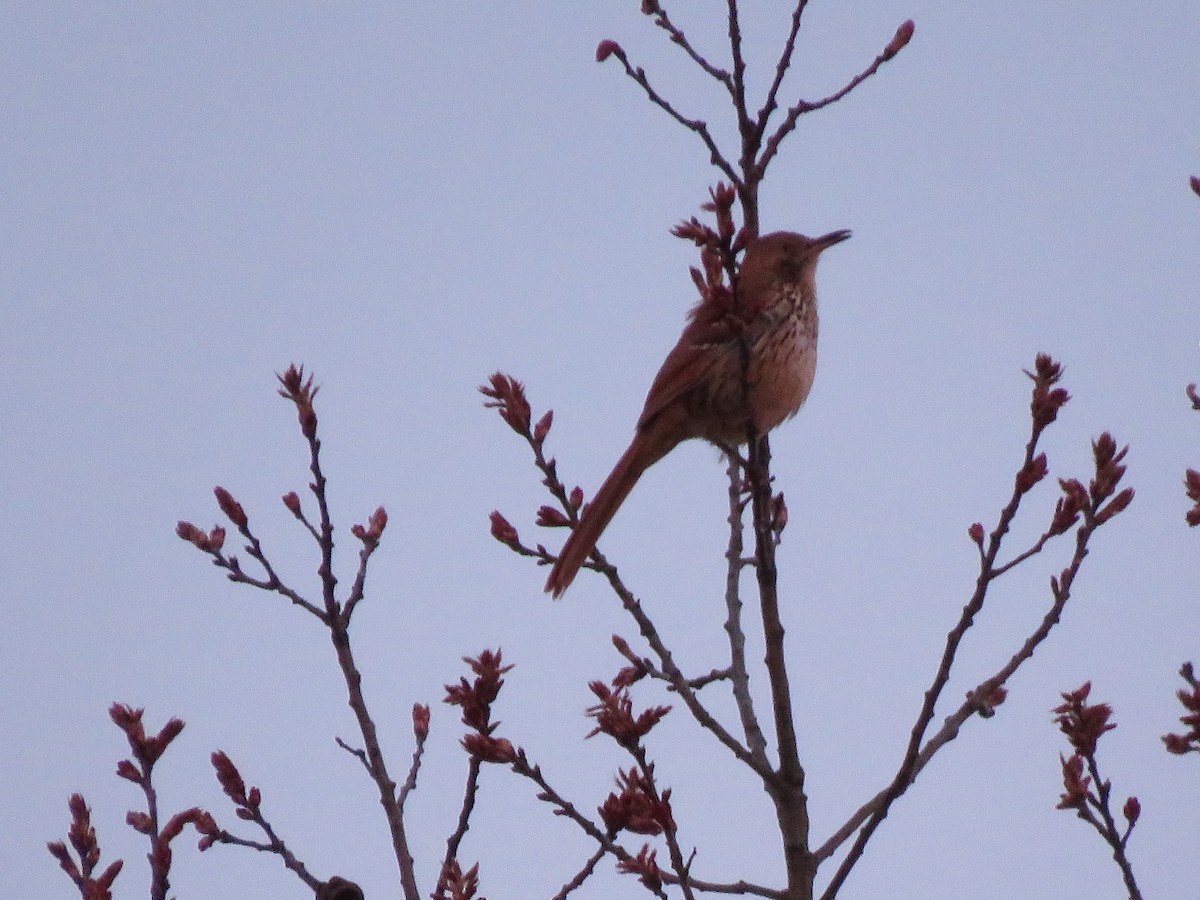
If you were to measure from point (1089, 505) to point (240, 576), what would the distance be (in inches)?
79.0

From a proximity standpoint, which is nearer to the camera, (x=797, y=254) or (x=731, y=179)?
(x=731, y=179)

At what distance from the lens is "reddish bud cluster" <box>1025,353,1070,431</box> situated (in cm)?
284

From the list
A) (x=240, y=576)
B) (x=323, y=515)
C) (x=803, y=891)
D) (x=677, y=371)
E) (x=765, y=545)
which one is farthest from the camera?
(x=677, y=371)

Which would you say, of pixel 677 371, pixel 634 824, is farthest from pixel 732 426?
pixel 634 824

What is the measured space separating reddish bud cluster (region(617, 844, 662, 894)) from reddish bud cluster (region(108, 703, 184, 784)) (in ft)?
3.83

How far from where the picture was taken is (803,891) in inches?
107

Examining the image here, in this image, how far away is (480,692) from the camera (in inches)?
121

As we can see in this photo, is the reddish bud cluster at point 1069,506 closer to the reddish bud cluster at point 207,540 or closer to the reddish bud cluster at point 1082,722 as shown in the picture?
the reddish bud cluster at point 1082,722

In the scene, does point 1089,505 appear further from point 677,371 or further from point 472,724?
point 677,371

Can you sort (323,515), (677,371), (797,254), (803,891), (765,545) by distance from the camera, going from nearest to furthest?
(803,891), (765,545), (323,515), (677,371), (797,254)

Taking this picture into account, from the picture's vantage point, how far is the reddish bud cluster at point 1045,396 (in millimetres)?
2838

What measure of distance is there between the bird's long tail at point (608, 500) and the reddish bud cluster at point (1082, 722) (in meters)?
1.34

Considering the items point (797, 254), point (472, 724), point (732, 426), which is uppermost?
point (797, 254)

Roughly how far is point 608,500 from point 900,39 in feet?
6.06
